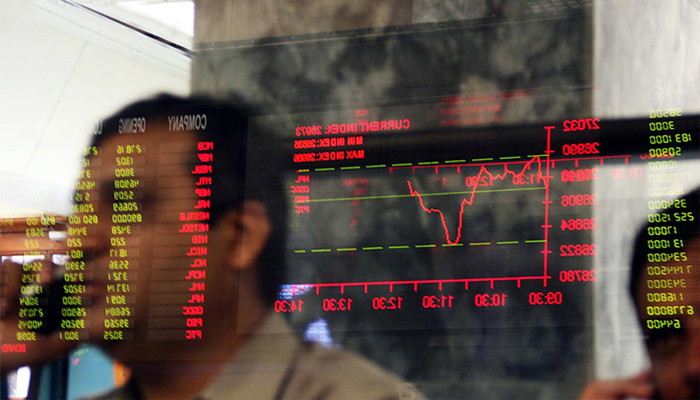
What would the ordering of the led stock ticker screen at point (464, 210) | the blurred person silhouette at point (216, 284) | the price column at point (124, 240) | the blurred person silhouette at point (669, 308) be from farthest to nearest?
1. the price column at point (124, 240)
2. the blurred person silhouette at point (216, 284)
3. the led stock ticker screen at point (464, 210)
4. the blurred person silhouette at point (669, 308)

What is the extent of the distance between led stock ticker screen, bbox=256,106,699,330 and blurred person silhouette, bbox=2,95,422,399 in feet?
0.26

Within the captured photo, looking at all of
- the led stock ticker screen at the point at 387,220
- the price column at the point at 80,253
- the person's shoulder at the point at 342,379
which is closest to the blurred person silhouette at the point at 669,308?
the led stock ticker screen at the point at 387,220

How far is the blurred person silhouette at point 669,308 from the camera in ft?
6.54

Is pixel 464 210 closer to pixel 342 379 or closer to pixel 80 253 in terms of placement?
pixel 342 379

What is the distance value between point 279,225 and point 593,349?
30.3 inches

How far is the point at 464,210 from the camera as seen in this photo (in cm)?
220

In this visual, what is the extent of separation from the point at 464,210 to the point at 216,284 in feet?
2.02

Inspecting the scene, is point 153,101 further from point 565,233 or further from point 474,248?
point 565,233

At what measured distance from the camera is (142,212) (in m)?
2.41

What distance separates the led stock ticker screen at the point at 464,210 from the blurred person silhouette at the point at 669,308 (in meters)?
0.02

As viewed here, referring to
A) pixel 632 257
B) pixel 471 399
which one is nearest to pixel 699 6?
pixel 632 257

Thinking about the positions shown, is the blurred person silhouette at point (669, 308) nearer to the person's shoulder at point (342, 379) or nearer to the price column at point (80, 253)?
the person's shoulder at point (342, 379)

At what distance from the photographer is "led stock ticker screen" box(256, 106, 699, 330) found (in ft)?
6.91

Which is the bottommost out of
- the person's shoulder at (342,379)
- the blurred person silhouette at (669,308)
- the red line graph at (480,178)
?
the person's shoulder at (342,379)
